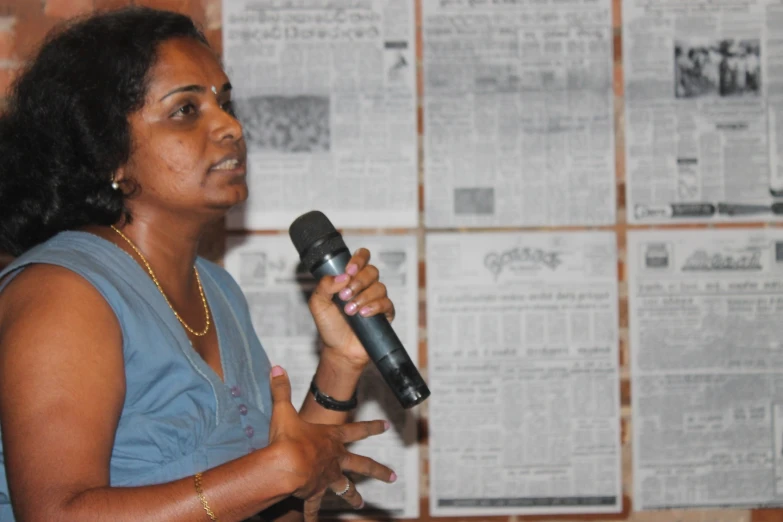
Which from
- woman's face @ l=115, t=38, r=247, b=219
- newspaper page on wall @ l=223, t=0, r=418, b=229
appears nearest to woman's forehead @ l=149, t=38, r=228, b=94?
woman's face @ l=115, t=38, r=247, b=219

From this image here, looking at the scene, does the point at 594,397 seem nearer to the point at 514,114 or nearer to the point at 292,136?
the point at 514,114

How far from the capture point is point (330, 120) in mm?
1957

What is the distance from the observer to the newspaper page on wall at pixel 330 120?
195cm

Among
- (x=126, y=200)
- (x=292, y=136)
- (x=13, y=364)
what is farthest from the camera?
(x=292, y=136)

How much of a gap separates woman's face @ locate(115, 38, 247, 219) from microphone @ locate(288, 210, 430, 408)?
12 centimetres

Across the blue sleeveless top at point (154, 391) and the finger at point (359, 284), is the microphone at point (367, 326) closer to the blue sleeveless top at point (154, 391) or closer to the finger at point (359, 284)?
the finger at point (359, 284)

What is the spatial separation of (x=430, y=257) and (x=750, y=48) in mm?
902

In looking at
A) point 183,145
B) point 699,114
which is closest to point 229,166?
point 183,145

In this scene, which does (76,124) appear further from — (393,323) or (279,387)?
(393,323)

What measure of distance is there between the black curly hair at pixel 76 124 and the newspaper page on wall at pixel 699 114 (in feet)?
3.70


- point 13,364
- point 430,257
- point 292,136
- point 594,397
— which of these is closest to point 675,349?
point 594,397

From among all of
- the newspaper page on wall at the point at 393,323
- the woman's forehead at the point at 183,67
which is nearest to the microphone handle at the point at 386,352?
the woman's forehead at the point at 183,67

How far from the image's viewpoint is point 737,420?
1975 mm

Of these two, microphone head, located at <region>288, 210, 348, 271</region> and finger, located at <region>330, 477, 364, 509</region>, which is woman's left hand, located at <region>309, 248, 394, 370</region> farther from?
finger, located at <region>330, 477, 364, 509</region>
